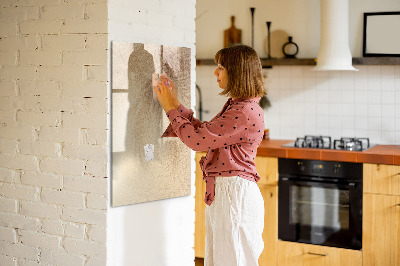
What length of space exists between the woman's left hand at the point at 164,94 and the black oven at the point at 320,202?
156cm

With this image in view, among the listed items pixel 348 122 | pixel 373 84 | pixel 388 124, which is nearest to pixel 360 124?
pixel 348 122

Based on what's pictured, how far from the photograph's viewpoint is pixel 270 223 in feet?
13.7

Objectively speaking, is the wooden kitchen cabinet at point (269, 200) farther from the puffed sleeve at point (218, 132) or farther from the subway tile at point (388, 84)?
the puffed sleeve at point (218, 132)

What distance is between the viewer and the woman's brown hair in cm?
259

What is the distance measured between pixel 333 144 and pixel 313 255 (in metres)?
0.82

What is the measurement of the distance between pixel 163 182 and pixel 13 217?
2.61 ft

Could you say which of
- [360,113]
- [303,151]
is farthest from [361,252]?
[360,113]

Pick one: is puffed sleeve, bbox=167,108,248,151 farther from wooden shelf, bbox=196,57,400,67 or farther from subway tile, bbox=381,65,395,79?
subway tile, bbox=381,65,395,79

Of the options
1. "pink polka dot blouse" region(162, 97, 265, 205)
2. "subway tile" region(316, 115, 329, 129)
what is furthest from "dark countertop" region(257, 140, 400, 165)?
"pink polka dot blouse" region(162, 97, 265, 205)

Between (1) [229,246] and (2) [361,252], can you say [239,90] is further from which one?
(2) [361,252]

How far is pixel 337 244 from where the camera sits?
398 centimetres

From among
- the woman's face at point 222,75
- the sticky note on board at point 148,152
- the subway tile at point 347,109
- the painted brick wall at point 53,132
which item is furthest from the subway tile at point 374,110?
the painted brick wall at point 53,132

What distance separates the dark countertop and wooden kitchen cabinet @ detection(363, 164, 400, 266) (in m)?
0.05

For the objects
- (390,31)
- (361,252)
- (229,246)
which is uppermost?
(390,31)
